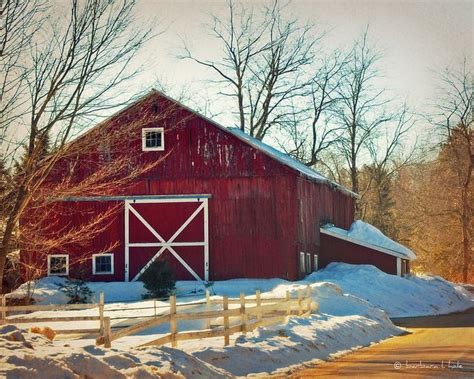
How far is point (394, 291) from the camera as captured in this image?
36219 millimetres

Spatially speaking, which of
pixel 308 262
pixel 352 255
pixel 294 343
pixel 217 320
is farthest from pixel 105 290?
pixel 294 343

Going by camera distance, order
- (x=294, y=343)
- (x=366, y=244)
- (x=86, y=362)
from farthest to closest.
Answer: (x=366, y=244) → (x=294, y=343) → (x=86, y=362)

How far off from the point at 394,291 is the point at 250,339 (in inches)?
820

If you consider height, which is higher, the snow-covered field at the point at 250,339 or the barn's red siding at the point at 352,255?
the barn's red siding at the point at 352,255

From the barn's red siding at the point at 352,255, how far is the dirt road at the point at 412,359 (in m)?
17.4

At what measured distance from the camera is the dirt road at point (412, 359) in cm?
1354

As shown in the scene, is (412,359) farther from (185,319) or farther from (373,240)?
(373,240)

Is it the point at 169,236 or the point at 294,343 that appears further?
the point at 169,236

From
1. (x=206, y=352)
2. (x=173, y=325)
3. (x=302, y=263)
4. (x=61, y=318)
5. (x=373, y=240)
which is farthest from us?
(x=373, y=240)

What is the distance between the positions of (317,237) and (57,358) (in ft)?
99.5

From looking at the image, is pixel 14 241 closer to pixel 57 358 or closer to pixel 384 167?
pixel 57 358

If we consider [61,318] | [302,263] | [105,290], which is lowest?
[61,318]

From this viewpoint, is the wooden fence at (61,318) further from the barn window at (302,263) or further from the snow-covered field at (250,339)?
the barn window at (302,263)

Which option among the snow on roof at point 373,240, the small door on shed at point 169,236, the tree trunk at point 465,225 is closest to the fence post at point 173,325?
the small door on shed at point 169,236
